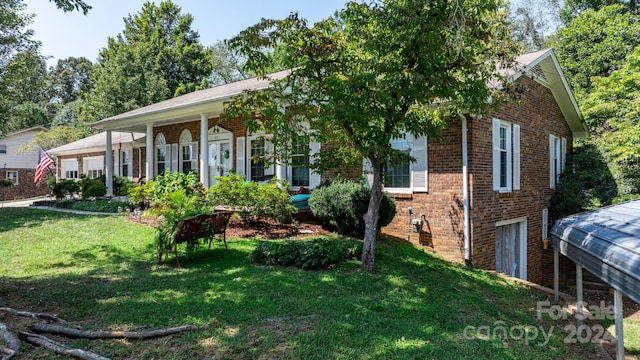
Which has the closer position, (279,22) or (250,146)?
(279,22)

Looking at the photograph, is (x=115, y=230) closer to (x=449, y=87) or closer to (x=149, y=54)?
(x=449, y=87)

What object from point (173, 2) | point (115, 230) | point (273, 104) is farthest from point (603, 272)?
point (173, 2)

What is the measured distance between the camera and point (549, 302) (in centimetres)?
670

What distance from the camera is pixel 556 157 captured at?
1384 cm

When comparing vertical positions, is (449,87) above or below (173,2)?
below

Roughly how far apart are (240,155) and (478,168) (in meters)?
8.41

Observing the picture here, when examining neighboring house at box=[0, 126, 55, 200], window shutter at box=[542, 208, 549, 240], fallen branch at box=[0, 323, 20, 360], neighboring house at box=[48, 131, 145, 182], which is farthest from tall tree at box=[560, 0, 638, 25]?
neighboring house at box=[0, 126, 55, 200]

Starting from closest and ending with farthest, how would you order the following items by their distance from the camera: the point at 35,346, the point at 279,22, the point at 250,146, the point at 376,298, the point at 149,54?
→ the point at 35,346, the point at 376,298, the point at 279,22, the point at 250,146, the point at 149,54

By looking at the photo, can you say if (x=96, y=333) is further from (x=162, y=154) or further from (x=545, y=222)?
(x=162, y=154)

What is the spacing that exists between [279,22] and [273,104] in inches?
54.1

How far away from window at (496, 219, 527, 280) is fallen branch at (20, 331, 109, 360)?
381 inches

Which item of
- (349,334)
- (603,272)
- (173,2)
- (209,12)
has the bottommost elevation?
(349,334)

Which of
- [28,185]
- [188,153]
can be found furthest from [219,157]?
[28,185]

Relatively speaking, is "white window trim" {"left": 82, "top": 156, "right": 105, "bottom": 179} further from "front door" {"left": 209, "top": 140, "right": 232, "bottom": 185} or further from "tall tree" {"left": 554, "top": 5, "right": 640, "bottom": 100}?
"tall tree" {"left": 554, "top": 5, "right": 640, "bottom": 100}
